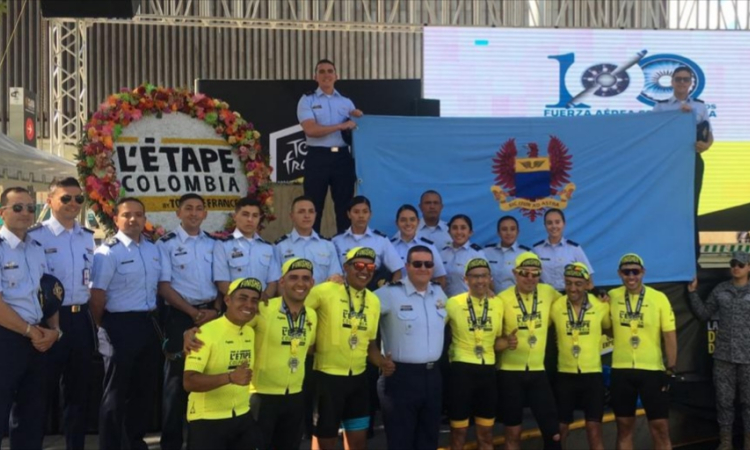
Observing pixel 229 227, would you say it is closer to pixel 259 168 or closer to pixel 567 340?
pixel 259 168

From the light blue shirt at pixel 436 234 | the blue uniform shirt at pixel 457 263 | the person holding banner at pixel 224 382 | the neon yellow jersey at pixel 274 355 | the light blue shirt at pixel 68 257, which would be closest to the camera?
the person holding banner at pixel 224 382

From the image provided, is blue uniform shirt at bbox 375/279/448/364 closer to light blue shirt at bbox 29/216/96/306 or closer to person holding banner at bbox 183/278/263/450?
person holding banner at bbox 183/278/263/450

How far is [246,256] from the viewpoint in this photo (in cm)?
653

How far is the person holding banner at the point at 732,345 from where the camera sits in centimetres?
783

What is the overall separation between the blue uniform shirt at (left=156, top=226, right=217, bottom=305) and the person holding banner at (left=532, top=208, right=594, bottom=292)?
8.76 ft

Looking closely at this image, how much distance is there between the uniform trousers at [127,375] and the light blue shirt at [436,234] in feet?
7.76

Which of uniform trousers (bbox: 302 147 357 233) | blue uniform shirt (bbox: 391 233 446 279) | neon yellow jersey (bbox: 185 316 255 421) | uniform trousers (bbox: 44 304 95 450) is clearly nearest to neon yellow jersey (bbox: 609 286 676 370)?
blue uniform shirt (bbox: 391 233 446 279)

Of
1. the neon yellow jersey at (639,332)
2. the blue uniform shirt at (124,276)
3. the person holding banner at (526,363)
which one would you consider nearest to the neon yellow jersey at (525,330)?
the person holding banner at (526,363)

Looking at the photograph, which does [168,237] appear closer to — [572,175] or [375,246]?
[375,246]

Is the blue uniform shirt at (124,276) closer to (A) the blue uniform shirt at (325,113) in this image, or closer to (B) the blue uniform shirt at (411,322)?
(B) the blue uniform shirt at (411,322)

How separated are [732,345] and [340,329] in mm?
3621

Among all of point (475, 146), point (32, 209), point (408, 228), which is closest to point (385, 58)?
point (475, 146)

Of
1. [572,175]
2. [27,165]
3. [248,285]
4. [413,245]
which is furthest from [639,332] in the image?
[27,165]

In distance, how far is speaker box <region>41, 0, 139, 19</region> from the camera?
10.8 m
